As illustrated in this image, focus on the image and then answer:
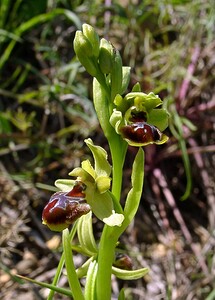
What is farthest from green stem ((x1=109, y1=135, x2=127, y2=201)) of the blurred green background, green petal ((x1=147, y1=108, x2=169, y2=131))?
the blurred green background

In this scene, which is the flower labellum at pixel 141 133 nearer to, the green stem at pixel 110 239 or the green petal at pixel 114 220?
the green stem at pixel 110 239

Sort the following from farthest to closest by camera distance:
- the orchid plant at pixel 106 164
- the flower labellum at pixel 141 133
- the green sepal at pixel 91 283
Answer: the green sepal at pixel 91 283, the orchid plant at pixel 106 164, the flower labellum at pixel 141 133

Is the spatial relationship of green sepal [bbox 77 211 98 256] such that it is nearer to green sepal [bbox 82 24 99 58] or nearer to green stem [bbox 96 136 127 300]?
green stem [bbox 96 136 127 300]

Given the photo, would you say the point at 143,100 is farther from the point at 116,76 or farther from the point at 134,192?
the point at 134,192

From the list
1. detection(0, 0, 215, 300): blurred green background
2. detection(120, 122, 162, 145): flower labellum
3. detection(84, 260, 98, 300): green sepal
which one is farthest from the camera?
detection(0, 0, 215, 300): blurred green background

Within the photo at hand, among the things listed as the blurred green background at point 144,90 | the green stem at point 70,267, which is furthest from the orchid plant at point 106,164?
the blurred green background at point 144,90

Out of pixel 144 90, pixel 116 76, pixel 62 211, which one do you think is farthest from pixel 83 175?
pixel 144 90

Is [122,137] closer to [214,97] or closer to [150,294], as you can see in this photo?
[150,294]
